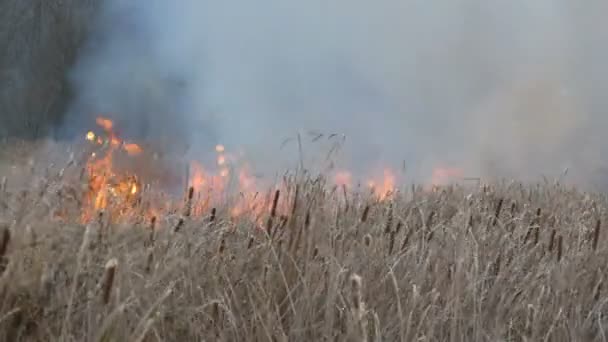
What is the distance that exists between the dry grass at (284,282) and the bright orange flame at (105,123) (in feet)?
18.2

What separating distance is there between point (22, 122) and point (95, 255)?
6.45m

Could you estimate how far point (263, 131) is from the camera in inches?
238

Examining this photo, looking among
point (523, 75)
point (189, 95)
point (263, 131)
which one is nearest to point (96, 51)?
point (189, 95)

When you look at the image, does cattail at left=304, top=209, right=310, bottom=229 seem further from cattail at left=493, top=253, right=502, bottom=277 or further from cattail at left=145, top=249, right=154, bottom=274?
cattail at left=493, top=253, right=502, bottom=277

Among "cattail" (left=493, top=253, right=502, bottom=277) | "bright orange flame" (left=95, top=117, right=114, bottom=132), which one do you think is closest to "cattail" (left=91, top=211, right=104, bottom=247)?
"cattail" (left=493, top=253, right=502, bottom=277)

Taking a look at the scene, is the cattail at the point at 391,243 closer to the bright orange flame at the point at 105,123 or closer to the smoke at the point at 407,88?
the smoke at the point at 407,88

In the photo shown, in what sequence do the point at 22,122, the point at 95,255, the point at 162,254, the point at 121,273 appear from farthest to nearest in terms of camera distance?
the point at 22,122, the point at 162,254, the point at 95,255, the point at 121,273

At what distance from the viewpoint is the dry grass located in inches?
51.5

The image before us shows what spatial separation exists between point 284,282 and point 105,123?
6.30 m

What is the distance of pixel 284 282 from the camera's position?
1645 mm

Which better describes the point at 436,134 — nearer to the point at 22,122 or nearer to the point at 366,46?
the point at 366,46

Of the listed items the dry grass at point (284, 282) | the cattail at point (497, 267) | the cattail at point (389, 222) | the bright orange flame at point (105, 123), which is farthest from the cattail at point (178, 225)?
the bright orange flame at point (105, 123)

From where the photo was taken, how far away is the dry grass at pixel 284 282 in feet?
4.29

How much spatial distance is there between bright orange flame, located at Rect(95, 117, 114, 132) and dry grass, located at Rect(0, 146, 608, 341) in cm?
556
